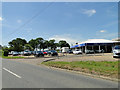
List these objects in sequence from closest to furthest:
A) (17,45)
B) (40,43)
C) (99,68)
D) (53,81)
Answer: (53,81) → (99,68) → (17,45) → (40,43)

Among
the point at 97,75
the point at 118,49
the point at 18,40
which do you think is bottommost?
the point at 97,75

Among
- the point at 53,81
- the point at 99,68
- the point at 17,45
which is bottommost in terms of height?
the point at 53,81

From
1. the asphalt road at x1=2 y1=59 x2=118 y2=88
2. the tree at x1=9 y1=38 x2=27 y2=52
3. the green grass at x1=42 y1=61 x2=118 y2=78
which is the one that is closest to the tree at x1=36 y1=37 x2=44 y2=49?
the tree at x1=9 y1=38 x2=27 y2=52

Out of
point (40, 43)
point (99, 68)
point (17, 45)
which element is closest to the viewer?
point (99, 68)

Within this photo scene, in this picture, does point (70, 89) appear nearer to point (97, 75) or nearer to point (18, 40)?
point (97, 75)

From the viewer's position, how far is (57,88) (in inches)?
212

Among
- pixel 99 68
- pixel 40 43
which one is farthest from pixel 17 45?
pixel 99 68

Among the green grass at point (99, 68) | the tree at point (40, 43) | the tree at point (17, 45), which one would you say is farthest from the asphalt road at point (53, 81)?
the tree at point (40, 43)

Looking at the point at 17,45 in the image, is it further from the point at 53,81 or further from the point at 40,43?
the point at 53,81

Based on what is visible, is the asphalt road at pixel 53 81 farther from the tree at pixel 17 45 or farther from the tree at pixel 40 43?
the tree at pixel 40 43

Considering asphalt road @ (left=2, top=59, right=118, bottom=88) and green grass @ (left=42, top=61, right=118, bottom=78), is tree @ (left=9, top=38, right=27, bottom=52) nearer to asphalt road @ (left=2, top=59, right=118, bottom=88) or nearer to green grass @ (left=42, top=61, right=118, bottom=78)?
green grass @ (left=42, top=61, right=118, bottom=78)

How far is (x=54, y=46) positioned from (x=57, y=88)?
10688 centimetres

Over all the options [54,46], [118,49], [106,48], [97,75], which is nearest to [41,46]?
[54,46]

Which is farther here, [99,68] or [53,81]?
[99,68]
